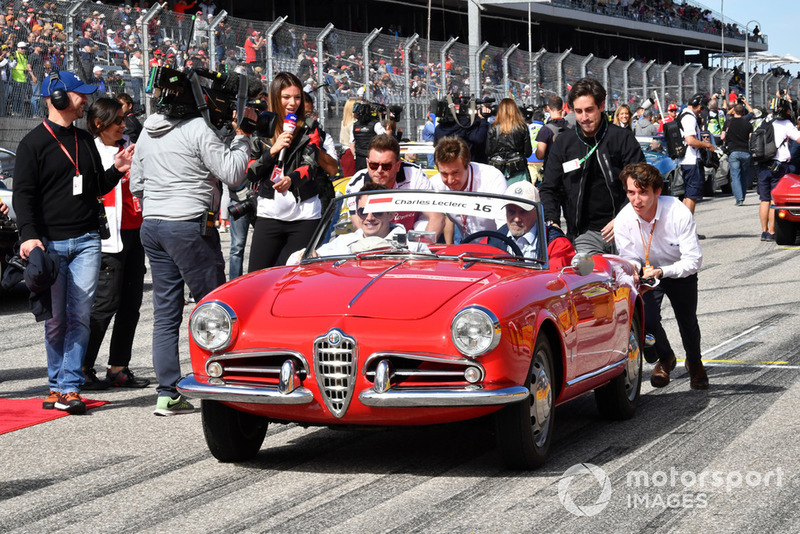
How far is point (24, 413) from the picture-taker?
758cm

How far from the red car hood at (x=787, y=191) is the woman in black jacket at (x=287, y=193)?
10361 millimetres

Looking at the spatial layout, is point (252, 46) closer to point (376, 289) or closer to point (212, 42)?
point (212, 42)

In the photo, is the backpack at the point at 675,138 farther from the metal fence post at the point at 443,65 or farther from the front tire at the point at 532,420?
the front tire at the point at 532,420

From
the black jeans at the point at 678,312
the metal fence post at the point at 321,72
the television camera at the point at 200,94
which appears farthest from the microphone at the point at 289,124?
the metal fence post at the point at 321,72

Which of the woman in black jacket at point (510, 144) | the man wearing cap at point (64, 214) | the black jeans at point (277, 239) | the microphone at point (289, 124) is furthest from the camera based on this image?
the woman in black jacket at point (510, 144)

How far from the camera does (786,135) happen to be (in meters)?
17.7

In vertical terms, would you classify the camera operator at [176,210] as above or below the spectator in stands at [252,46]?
below

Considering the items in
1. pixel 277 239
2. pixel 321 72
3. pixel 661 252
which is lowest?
pixel 661 252

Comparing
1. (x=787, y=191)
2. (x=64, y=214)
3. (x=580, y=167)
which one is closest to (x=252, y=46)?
(x=787, y=191)

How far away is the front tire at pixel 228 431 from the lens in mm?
5973

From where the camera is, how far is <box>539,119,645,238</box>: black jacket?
871 centimetres

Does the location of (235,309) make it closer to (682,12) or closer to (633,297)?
(633,297)

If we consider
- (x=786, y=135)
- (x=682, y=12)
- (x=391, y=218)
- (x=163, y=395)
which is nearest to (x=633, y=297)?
(x=391, y=218)

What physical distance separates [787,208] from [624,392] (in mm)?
10815
